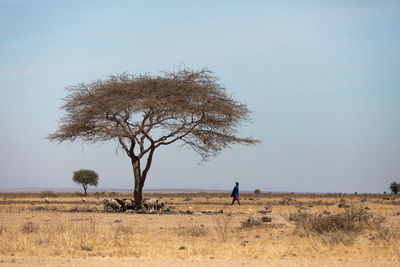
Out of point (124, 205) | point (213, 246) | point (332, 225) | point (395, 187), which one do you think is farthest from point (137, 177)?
point (395, 187)

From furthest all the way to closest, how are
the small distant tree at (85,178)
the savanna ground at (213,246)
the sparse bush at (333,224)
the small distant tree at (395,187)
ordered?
the small distant tree at (395,187) < the small distant tree at (85,178) < the sparse bush at (333,224) < the savanna ground at (213,246)

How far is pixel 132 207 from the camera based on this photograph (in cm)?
3188

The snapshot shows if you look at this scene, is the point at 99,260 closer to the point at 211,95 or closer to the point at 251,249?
the point at 251,249

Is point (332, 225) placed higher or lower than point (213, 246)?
higher

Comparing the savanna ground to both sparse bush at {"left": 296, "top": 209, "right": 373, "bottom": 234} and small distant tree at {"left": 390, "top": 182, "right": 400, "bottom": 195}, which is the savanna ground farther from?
small distant tree at {"left": 390, "top": 182, "right": 400, "bottom": 195}

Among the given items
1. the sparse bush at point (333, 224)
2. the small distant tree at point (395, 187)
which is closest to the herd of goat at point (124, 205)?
the sparse bush at point (333, 224)

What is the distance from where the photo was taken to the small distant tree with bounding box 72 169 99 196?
285ft

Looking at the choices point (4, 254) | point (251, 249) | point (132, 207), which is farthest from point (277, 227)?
point (132, 207)

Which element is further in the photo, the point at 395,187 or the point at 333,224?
the point at 395,187

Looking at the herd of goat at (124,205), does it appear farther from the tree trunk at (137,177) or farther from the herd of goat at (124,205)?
the tree trunk at (137,177)

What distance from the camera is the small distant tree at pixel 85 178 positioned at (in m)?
87.0

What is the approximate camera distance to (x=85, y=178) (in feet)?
285

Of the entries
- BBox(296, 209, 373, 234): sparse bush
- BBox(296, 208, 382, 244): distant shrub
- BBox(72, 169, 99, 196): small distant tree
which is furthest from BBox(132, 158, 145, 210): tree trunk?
BBox(72, 169, 99, 196): small distant tree

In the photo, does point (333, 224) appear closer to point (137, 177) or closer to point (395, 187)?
point (137, 177)
